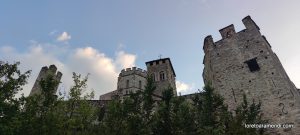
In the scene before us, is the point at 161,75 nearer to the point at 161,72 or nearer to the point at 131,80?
the point at 161,72

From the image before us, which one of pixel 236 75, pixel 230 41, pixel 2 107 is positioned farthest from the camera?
pixel 230 41

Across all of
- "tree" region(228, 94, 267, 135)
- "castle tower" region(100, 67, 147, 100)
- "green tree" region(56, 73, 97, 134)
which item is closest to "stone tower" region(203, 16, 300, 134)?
"tree" region(228, 94, 267, 135)

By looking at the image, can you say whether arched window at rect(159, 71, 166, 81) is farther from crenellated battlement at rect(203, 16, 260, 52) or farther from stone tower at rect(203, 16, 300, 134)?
crenellated battlement at rect(203, 16, 260, 52)

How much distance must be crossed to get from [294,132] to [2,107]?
58.9 ft

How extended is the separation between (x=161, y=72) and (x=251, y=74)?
71.6 feet

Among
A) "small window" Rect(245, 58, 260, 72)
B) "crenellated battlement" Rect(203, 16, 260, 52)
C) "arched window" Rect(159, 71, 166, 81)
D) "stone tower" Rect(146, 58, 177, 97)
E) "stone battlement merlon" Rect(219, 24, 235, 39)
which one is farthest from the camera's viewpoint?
"arched window" Rect(159, 71, 166, 81)

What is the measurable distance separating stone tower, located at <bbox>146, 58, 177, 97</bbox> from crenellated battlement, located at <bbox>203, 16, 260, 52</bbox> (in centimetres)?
1544

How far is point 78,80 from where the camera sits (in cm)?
1897

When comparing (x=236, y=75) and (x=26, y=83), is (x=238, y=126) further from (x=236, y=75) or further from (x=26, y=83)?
(x=26, y=83)

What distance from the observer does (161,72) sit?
138 feet

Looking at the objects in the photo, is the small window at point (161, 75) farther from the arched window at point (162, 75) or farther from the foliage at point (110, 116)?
the foliage at point (110, 116)

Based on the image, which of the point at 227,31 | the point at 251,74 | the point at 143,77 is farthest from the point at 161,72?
the point at 251,74

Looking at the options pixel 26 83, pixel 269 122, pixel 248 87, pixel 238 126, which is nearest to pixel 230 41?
pixel 248 87

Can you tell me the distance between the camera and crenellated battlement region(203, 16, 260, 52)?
23.7m
